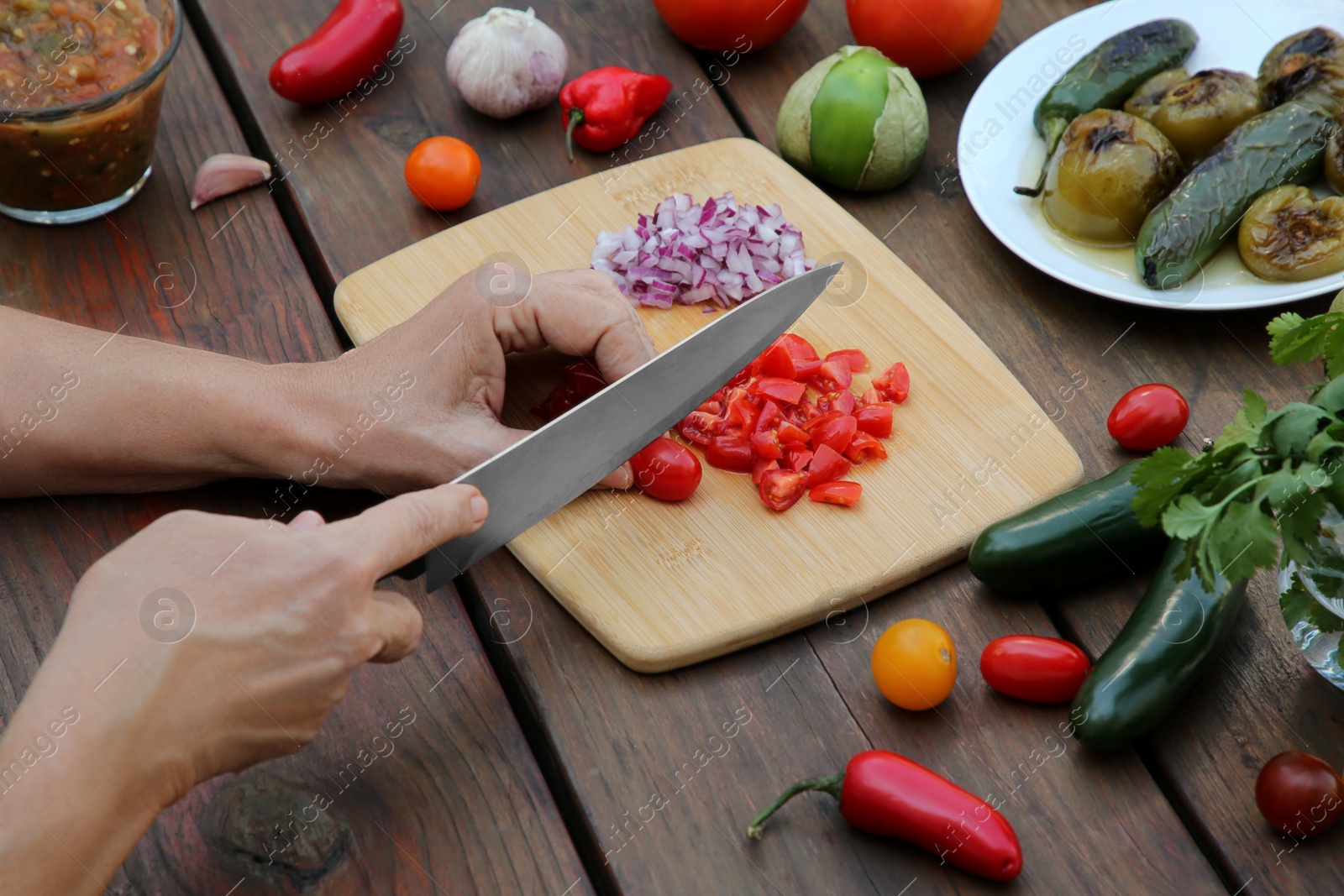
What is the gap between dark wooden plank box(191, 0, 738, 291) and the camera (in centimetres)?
214

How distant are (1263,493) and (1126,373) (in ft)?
2.55

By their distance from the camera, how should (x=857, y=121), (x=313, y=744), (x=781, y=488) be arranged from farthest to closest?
1. (x=857, y=121)
2. (x=781, y=488)
3. (x=313, y=744)

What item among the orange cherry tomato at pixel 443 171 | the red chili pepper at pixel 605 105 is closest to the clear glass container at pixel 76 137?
the orange cherry tomato at pixel 443 171

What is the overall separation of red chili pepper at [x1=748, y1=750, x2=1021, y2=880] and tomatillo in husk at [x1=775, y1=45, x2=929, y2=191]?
1.20 metres

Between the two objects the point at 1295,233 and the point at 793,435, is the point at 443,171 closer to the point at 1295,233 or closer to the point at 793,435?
the point at 793,435

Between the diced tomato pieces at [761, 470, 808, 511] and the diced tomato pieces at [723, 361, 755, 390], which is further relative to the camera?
the diced tomato pieces at [723, 361, 755, 390]

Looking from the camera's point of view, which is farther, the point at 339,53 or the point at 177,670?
the point at 339,53

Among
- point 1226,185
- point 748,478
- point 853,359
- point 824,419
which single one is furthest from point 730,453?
point 1226,185

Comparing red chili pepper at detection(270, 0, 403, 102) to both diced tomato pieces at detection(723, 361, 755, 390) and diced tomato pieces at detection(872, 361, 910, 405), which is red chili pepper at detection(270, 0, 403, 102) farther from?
diced tomato pieces at detection(872, 361, 910, 405)

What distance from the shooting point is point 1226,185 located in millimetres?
1843

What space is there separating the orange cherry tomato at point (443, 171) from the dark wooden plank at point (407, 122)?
55mm

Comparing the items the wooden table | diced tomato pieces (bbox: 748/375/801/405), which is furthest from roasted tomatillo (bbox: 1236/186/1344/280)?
diced tomato pieces (bbox: 748/375/801/405)

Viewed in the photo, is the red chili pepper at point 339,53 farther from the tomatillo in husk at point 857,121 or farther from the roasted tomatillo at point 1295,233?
the roasted tomatillo at point 1295,233

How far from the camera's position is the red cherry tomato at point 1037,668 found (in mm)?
1463
